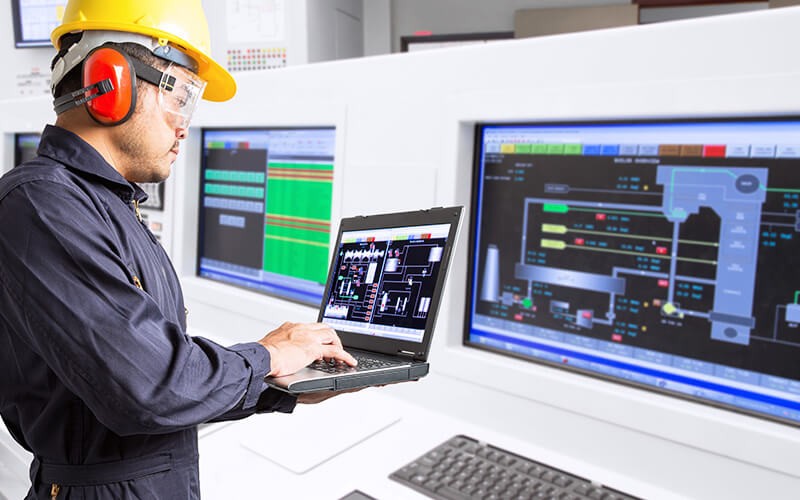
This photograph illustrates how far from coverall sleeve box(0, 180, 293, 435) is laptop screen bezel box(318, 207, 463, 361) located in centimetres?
34

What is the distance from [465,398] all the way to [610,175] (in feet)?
1.66

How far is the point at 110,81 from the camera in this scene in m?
0.76

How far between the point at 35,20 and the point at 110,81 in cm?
232

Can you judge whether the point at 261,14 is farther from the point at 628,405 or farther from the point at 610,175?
the point at 628,405

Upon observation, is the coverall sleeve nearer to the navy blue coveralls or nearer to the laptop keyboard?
the navy blue coveralls

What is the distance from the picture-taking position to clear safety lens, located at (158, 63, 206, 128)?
33.5 inches

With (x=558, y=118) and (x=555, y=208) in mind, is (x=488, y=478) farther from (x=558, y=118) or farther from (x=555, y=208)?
(x=558, y=118)

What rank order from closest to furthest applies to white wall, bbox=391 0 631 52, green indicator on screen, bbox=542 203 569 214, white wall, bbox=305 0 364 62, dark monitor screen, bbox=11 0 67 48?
1. green indicator on screen, bbox=542 203 569 214
2. white wall, bbox=305 0 364 62
3. white wall, bbox=391 0 631 52
4. dark monitor screen, bbox=11 0 67 48

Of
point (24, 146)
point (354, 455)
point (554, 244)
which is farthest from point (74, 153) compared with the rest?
point (24, 146)

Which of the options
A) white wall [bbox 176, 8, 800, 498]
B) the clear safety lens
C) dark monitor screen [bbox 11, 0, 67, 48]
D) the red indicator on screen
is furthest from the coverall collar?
dark monitor screen [bbox 11, 0, 67, 48]

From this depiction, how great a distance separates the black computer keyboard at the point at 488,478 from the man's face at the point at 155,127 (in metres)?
0.60

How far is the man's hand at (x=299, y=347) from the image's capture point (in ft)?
2.67

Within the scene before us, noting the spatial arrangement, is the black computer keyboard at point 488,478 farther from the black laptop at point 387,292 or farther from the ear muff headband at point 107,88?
the ear muff headband at point 107,88

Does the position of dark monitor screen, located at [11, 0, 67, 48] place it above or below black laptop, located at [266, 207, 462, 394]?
above
